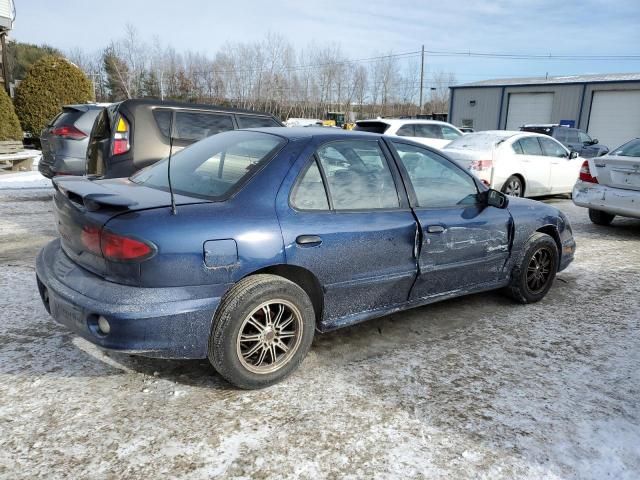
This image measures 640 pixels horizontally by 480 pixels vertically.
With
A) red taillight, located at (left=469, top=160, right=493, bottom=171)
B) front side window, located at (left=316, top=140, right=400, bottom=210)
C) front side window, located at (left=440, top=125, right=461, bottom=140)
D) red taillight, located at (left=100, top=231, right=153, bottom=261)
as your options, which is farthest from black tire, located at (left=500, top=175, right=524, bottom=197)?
red taillight, located at (left=100, top=231, right=153, bottom=261)

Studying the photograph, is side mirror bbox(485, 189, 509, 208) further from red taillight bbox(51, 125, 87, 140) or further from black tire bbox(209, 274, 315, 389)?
red taillight bbox(51, 125, 87, 140)

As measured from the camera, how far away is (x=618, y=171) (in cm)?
726

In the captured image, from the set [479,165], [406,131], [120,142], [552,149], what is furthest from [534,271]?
[406,131]

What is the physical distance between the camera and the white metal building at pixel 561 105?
93.6 feet

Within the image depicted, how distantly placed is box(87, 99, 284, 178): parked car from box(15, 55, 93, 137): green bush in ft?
45.5

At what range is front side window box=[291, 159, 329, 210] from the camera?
3.04 meters

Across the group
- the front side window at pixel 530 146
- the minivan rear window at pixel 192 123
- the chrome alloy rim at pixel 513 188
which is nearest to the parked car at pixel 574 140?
the front side window at pixel 530 146

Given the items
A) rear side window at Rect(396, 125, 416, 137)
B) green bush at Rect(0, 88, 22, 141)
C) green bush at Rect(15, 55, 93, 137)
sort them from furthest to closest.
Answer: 1. green bush at Rect(15, 55, 93, 137)
2. green bush at Rect(0, 88, 22, 141)
3. rear side window at Rect(396, 125, 416, 137)

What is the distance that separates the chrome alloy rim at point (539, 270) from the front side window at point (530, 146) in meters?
6.04

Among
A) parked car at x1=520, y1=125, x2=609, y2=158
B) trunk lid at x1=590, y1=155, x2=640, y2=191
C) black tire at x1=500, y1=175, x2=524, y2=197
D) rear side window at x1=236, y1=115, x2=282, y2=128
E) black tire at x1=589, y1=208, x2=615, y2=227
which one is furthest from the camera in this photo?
parked car at x1=520, y1=125, x2=609, y2=158

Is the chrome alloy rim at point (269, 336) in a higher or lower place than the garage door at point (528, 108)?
lower

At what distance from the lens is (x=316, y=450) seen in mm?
2434

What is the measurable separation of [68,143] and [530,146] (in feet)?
28.6

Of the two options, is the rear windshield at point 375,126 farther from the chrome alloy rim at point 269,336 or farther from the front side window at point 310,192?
the chrome alloy rim at point 269,336
